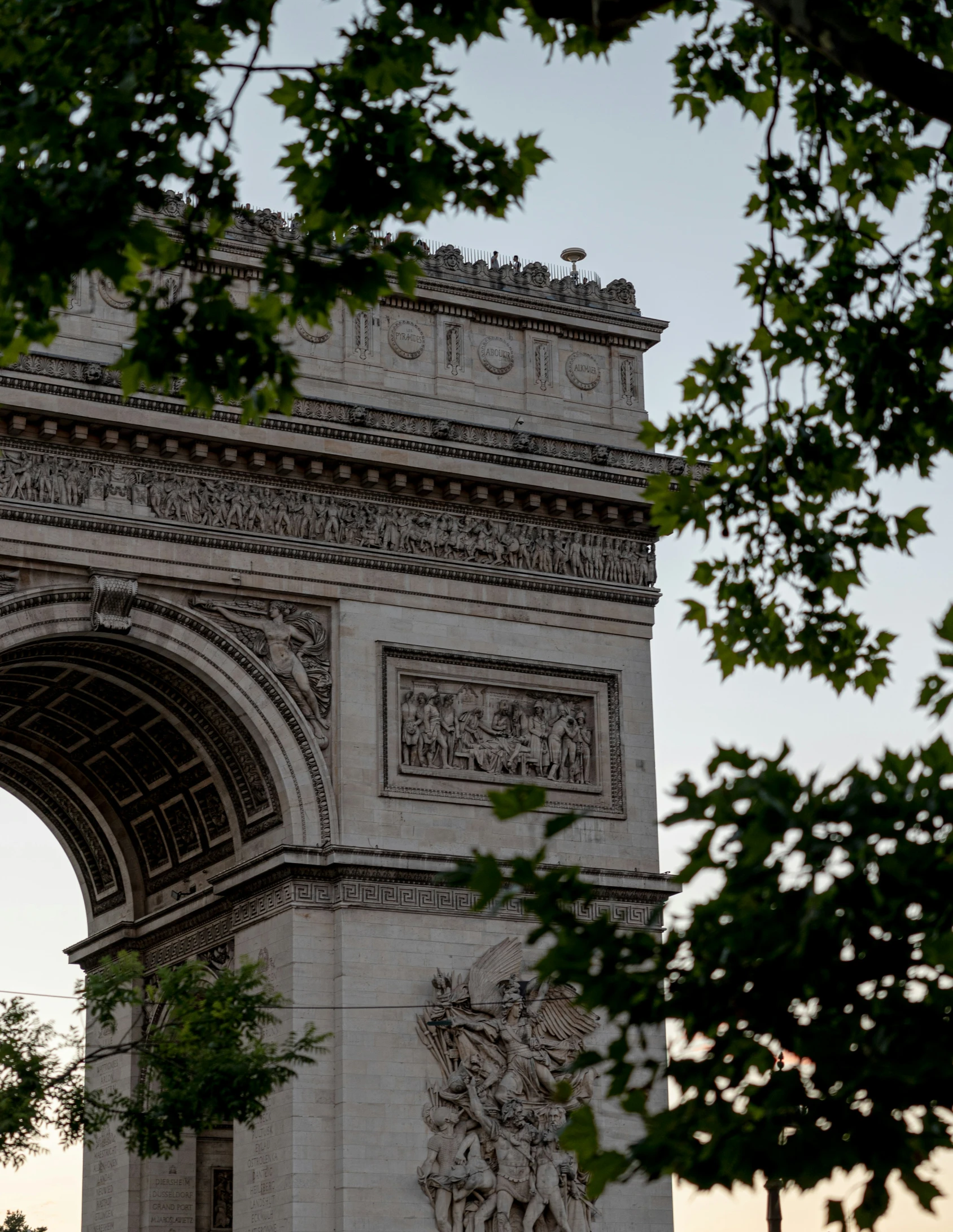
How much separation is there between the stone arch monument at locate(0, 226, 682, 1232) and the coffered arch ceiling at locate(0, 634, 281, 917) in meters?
0.07

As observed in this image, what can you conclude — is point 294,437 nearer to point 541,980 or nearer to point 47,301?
point 47,301

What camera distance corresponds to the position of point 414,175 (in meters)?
11.0

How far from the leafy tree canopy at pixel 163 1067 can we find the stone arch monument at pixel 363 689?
4125mm

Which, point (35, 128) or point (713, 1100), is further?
point (35, 128)

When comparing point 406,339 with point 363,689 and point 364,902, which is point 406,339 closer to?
point 363,689

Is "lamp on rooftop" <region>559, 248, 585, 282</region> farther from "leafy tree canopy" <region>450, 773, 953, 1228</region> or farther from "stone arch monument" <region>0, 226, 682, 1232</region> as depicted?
"leafy tree canopy" <region>450, 773, 953, 1228</region>

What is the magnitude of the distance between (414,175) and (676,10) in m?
2.62

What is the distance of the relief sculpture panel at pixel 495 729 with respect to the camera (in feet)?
92.4

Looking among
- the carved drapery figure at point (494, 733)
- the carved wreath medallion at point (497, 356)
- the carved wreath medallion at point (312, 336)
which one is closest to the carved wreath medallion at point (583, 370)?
the carved wreath medallion at point (497, 356)

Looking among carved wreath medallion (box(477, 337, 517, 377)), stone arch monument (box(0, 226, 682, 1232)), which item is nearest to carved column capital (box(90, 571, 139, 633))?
stone arch monument (box(0, 226, 682, 1232))

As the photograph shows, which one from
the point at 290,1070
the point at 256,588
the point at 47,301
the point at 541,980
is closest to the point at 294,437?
the point at 256,588

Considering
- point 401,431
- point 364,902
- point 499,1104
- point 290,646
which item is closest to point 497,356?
point 401,431

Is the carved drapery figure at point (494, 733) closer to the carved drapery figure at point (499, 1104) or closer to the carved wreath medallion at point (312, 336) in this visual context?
the carved drapery figure at point (499, 1104)

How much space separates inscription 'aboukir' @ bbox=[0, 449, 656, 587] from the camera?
1053 inches
